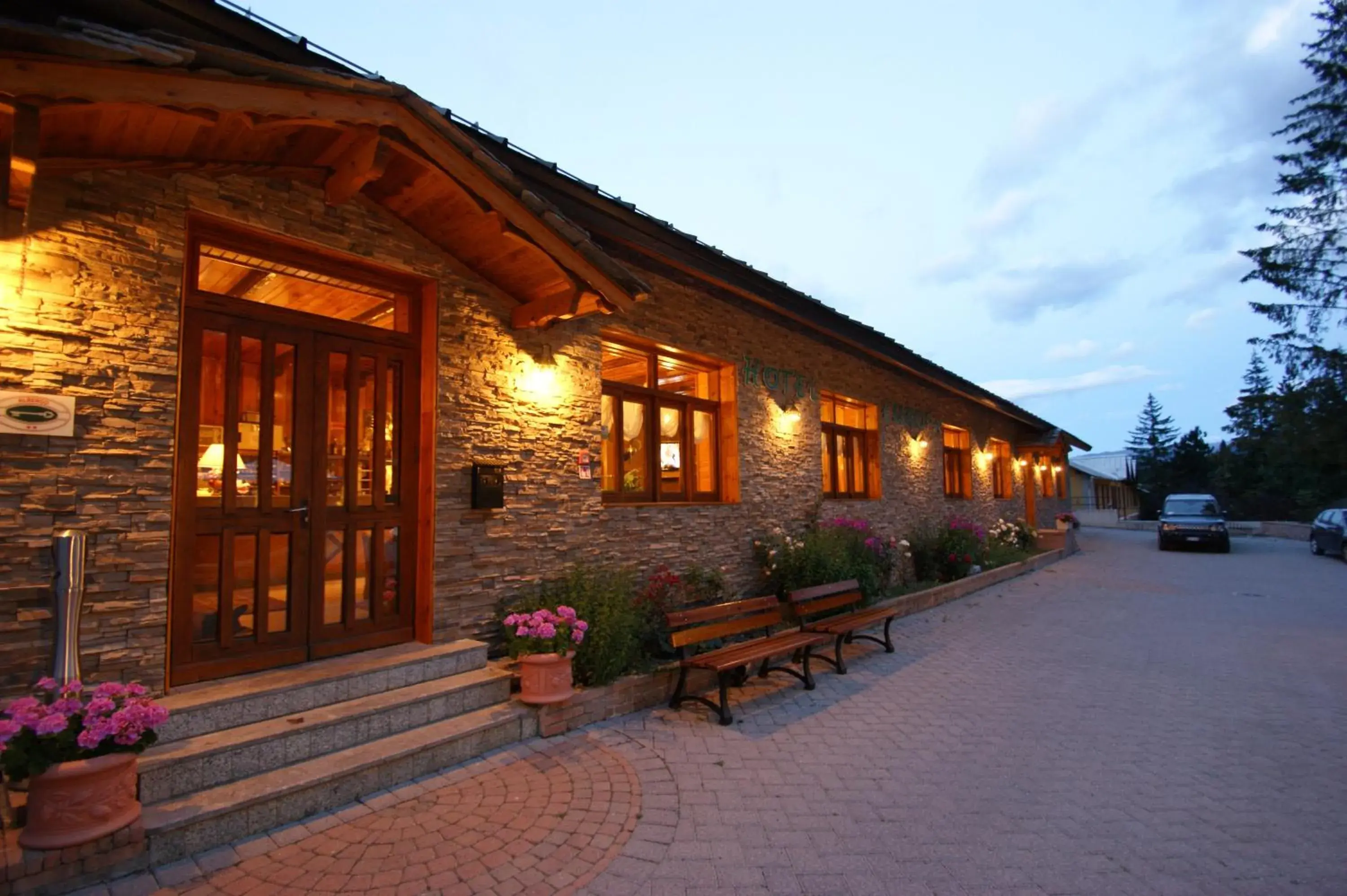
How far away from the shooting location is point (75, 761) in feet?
8.66

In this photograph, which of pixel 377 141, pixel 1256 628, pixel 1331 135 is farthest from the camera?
pixel 1331 135

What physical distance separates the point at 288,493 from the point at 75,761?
2.00 meters

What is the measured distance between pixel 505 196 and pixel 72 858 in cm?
412

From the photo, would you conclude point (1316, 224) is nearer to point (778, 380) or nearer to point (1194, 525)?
point (1194, 525)

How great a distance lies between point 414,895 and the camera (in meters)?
2.66

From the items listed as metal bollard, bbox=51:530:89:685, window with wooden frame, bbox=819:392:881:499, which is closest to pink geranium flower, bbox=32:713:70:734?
metal bollard, bbox=51:530:89:685

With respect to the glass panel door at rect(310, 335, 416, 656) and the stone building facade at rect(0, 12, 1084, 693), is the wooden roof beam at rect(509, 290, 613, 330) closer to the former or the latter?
the stone building facade at rect(0, 12, 1084, 693)

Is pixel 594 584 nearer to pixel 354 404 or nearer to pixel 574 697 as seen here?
pixel 574 697

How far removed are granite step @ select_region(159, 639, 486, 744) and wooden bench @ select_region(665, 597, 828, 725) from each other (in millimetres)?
1574

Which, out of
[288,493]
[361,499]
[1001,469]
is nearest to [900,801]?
[361,499]

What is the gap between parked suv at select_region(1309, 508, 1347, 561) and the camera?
1628cm

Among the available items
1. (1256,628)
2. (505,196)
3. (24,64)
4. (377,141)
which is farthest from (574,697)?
(1256,628)

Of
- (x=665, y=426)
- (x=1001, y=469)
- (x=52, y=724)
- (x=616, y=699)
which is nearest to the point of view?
(x=52, y=724)

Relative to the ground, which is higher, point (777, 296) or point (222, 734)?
point (777, 296)
